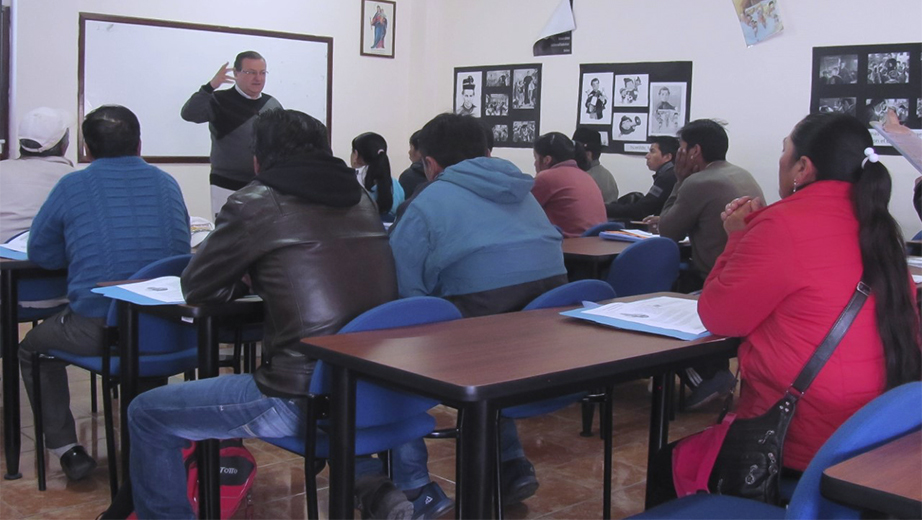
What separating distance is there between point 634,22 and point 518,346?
16.8ft

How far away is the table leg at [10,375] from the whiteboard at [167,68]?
Answer: 11.4 ft

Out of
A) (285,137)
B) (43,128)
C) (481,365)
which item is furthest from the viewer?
(43,128)

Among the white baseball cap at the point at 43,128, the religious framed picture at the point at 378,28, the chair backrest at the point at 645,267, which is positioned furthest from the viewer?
the religious framed picture at the point at 378,28

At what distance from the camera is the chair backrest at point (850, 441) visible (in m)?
1.29

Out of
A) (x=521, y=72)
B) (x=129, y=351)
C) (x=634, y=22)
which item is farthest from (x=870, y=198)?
(x=521, y=72)

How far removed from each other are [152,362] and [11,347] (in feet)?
1.99

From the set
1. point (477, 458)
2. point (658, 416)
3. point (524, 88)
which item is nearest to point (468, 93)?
point (524, 88)

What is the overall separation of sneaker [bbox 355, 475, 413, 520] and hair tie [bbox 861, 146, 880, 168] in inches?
56.4

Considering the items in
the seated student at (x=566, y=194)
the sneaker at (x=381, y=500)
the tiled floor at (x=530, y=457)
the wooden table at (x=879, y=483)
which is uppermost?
the seated student at (x=566, y=194)

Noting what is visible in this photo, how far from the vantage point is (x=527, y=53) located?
24.1 feet

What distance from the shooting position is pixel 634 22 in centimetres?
655

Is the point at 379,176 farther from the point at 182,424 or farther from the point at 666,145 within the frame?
the point at 182,424

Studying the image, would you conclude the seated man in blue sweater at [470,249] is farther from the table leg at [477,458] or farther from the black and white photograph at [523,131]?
the black and white photograph at [523,131]

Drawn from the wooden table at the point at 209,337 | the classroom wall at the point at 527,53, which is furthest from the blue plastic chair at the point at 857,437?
the classroom wall at the point at 527,53
